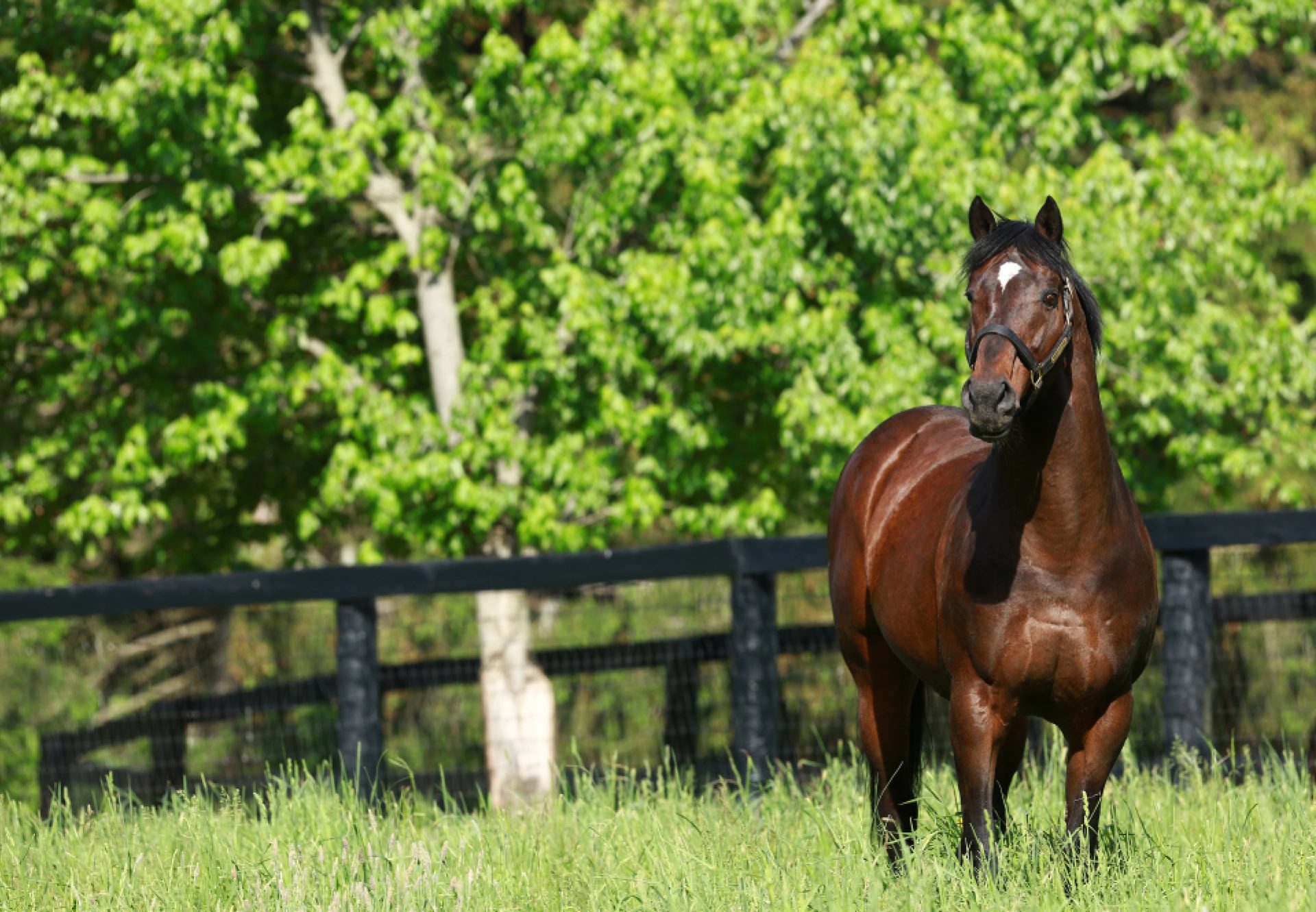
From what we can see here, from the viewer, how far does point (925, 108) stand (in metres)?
11.1

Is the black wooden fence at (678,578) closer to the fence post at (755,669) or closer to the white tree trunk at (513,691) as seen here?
the fence post at (755,669)

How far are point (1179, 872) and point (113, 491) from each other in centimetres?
961

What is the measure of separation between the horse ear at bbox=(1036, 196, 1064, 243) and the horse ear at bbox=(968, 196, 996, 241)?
15 cm

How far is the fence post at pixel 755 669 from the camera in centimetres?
663

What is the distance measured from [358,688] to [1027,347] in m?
4.18

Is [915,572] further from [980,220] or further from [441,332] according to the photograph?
[441,332]

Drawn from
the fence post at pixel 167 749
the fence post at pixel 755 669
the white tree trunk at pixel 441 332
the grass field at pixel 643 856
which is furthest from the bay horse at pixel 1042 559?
the white tree trunk at pixel 441 332

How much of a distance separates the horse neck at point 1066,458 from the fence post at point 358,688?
12.5ft

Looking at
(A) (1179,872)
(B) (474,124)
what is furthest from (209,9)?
(A) (1179,872)

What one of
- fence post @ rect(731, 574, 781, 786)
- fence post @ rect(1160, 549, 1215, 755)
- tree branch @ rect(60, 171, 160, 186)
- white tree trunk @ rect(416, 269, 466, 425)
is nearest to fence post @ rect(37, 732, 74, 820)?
white tree trunk @ rect(416, 269, 466, 425)

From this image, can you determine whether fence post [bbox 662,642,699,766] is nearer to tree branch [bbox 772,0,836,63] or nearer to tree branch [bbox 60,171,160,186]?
tree branch [bbox 772,0,836,63]

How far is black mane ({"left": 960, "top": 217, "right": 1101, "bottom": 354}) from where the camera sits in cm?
405

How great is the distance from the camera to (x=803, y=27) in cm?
1276

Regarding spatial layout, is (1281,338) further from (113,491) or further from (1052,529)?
(113,491)
